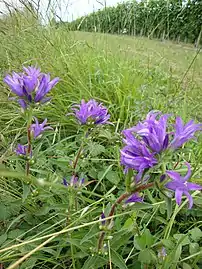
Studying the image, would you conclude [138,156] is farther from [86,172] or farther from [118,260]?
[86,172]

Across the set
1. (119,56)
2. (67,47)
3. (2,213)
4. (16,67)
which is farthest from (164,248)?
(119,56)

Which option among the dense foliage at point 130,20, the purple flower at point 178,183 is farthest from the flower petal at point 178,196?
the dense foliage at point 130,20

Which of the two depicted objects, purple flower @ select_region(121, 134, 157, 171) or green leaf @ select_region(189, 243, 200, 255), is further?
green leaf @ select_region(189, 243, 200, 255)

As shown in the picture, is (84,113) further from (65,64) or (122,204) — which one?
(65,64)

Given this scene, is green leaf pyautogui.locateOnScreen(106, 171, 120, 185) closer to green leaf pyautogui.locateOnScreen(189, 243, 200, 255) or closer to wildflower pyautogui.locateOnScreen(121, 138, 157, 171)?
green leaf pyautogui.locateOnScreen(189, 243, 200, 255)

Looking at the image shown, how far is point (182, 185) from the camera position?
591 millimetres

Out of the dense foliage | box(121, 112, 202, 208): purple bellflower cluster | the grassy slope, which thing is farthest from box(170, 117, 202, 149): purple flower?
the dense foliage

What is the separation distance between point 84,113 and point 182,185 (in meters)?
0.42

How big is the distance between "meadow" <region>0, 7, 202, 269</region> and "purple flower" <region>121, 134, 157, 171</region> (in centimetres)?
3

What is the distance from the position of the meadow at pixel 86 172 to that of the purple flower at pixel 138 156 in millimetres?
25

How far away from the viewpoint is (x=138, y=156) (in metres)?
0.59

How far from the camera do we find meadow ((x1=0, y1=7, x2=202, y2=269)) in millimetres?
760

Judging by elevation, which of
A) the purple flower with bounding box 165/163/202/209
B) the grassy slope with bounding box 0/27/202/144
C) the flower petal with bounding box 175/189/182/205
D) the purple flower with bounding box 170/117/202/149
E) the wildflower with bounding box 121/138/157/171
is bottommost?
the grassy slope with bounding box 0/27/202/144

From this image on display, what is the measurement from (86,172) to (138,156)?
644 mm
